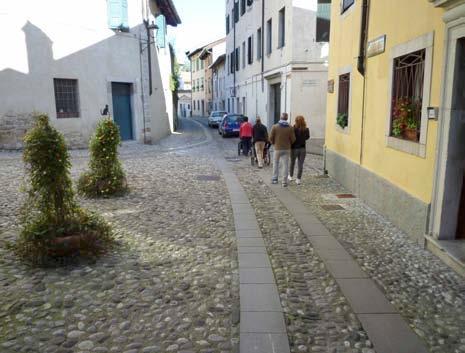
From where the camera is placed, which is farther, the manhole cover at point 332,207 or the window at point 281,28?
the window at point 281,28

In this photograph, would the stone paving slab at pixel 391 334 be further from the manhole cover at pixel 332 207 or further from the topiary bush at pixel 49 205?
the manhole cover at pixel 332 207

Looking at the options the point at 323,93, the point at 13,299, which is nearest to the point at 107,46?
the point at 323,93

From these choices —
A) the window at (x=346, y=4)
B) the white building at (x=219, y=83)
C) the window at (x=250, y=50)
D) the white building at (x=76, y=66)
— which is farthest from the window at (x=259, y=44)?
the white building at (x=219, y=83)

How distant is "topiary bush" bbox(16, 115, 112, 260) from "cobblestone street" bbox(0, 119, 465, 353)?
232 mm

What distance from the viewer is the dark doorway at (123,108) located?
54.7ft

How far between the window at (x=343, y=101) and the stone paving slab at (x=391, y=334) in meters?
6.05

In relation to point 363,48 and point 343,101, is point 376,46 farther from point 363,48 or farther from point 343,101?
point 343,101

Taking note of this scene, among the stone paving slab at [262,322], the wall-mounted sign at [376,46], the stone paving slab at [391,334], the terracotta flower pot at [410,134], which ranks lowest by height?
the stone paving slab at [391,334]

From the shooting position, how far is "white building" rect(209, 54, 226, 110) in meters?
37.7

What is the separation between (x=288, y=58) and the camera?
17.2 m

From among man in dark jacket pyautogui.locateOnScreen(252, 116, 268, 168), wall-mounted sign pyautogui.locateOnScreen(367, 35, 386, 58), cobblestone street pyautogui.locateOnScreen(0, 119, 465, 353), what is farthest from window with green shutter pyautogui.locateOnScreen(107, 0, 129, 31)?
wall-mounted sign pyautogui.locateOnScreen(367, 35, 386, 58)

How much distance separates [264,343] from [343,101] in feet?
24.5

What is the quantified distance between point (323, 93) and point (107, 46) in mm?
9059

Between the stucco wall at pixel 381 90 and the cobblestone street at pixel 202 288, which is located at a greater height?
the stucco wall at pixel 381 90
